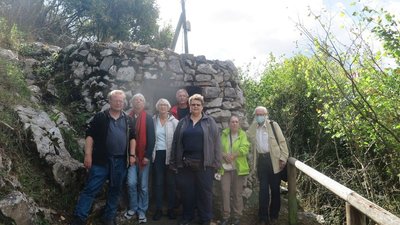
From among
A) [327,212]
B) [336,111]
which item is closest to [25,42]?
[336,111]

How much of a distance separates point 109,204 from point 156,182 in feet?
2.73

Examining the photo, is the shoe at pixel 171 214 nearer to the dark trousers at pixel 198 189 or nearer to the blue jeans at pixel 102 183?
the dark trousers at pixel 198 189

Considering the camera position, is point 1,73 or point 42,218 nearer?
point 42,218

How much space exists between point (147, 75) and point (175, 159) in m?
2.41

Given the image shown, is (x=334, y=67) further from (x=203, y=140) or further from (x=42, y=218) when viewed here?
(x=42, y=218)

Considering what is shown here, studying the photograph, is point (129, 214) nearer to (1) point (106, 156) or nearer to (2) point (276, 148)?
(1) point (106, 156)

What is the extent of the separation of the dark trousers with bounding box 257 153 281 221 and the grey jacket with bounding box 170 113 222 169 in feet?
2.49

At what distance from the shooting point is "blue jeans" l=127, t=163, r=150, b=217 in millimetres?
5105

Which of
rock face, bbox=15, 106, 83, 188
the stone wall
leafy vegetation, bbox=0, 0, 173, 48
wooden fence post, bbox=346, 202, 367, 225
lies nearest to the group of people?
rock face, bbox=15, 106, 83, 188

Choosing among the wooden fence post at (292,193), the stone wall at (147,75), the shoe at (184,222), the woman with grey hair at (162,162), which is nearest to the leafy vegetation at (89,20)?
the stone wall at (147,75)

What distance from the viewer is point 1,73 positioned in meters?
5.85

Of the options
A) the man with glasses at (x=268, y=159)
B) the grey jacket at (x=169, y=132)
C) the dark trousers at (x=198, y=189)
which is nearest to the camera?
the dark trousers at (x=198, y=189)

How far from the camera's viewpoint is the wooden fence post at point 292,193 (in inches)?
208

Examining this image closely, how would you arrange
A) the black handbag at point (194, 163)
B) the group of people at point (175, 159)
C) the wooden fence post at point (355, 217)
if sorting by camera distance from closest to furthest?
the wooden fence post at point (355, 217)
the group of people at point (175, 159)
the black handbag at point (194, 163)
